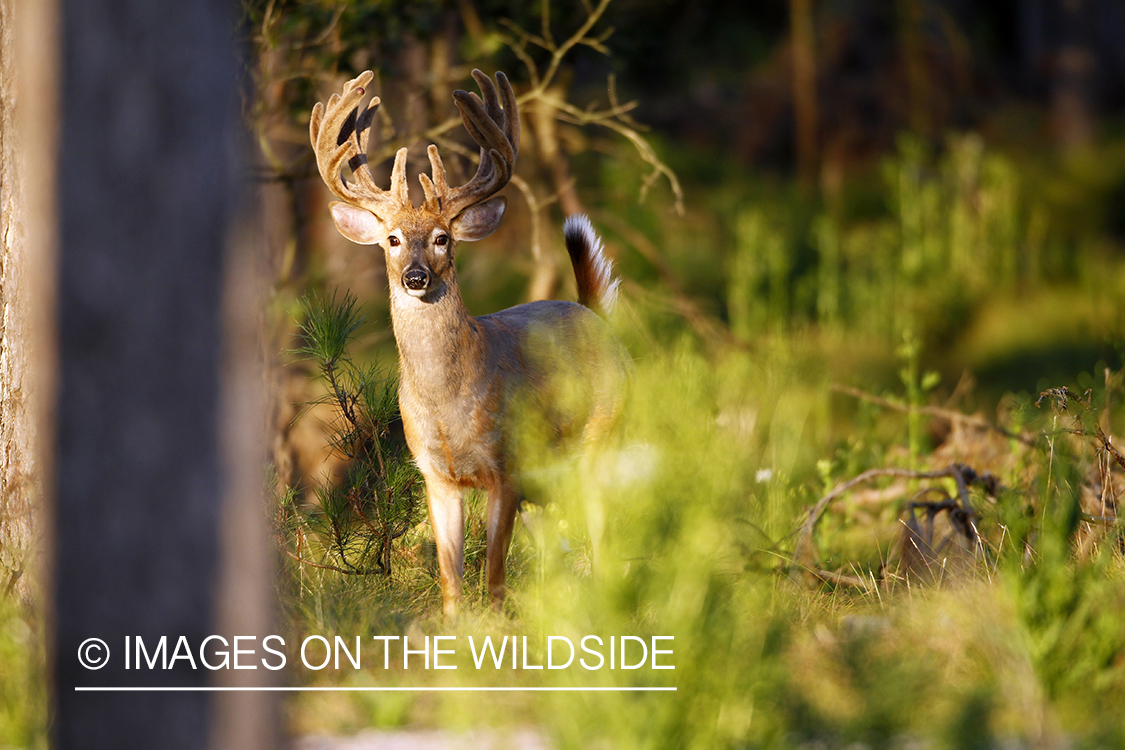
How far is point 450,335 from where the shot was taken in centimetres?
396

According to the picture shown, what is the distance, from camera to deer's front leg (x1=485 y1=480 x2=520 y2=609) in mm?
3732

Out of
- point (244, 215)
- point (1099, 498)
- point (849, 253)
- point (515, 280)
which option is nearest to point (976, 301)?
point (849, 253)

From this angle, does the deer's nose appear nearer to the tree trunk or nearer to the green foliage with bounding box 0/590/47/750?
the tree trunk

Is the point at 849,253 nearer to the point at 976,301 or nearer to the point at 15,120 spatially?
the point at 976,301

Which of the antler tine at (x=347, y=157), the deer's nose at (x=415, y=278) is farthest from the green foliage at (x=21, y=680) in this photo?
the antler tine at (x=347, y=157)

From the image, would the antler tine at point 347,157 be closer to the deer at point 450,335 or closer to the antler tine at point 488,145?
the deer at point 450,335

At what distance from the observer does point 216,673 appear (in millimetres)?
2090

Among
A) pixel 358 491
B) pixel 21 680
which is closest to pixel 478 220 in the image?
pixel 358 491

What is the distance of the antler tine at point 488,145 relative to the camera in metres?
3.95

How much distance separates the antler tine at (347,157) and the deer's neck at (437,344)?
1.05 feet

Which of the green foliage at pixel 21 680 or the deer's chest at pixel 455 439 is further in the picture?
the deer's chest at pixel 455 439

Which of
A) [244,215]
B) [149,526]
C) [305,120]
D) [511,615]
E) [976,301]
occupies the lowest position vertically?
[511,615]

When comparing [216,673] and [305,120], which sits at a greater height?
[305,120]

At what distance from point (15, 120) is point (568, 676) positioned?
8.55 ft
